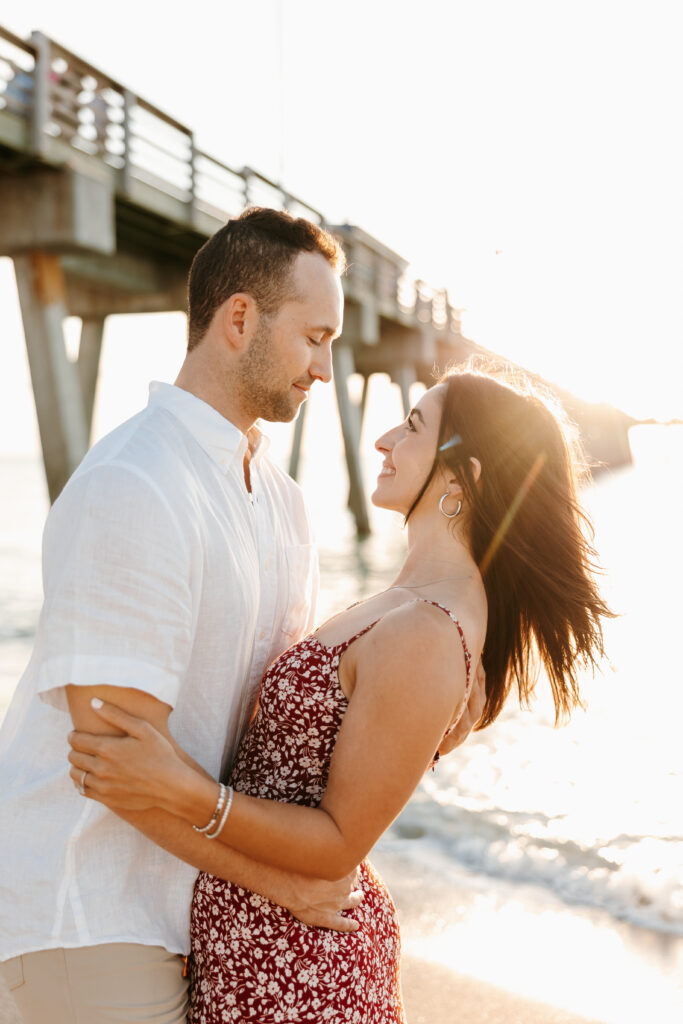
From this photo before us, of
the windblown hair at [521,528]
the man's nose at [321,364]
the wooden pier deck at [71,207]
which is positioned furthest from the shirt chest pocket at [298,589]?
the wooden pier deck at [71,207]

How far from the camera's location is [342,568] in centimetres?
1912

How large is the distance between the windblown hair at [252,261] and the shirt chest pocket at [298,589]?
0.58 meters

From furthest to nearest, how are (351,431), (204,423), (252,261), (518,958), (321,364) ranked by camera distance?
(351,431) < (518,958) < (321,364) < (252,261) < (204,423)

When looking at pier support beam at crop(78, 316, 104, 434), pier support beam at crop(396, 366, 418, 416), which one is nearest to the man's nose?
pier support beam at crop(78, 316, 104, 434)

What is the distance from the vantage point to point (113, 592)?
5.32ft

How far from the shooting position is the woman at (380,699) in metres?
1.75

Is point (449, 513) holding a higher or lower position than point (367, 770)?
higher

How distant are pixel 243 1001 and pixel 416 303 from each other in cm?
2761

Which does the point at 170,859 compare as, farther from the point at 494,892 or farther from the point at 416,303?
the point at 416,303

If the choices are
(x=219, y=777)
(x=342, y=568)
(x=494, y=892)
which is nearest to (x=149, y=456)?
(x=219, y=777)

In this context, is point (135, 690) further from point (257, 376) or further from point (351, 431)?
point (351, 431)

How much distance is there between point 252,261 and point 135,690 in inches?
43.2

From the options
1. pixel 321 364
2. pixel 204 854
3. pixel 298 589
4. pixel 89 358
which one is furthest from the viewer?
pixel 89 358

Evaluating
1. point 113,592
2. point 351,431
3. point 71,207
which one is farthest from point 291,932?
point 351,431
